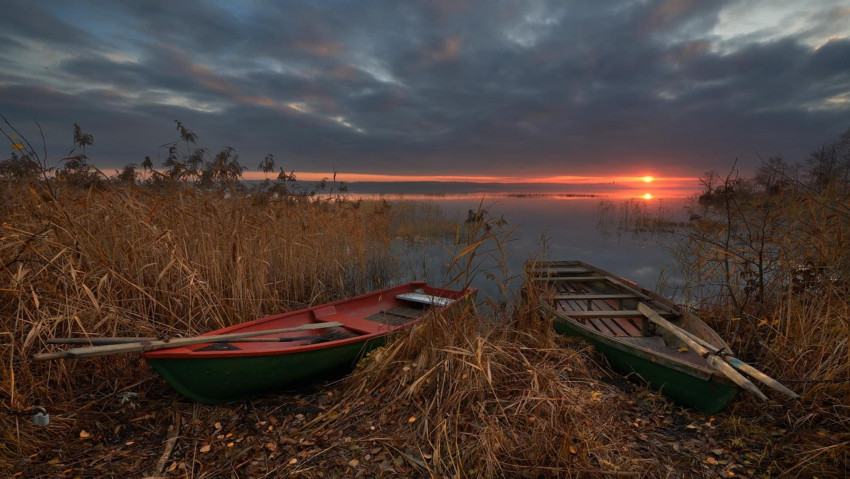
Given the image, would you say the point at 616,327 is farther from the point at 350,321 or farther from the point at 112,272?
the point at 112,272

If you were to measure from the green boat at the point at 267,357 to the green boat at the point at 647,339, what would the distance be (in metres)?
2.03

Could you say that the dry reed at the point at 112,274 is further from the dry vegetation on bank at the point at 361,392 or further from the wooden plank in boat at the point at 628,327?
the wooden plank in boat at the point at 628,327

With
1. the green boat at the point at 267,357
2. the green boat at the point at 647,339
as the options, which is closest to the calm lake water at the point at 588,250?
the green boat at the point at 647,339

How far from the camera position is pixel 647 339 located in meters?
5.42

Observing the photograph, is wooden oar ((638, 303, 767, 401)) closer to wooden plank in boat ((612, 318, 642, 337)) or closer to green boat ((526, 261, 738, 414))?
green boat ((526, 261, 738, 414))

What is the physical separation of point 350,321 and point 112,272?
288 centimetres

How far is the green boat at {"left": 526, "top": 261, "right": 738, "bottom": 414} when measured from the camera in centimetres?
389

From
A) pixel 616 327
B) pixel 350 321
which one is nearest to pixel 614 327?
pixel 616 327

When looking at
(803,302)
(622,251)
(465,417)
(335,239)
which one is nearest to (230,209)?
(335,239)

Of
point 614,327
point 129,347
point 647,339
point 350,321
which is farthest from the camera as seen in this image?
point 614,327

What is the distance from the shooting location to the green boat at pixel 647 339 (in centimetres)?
389

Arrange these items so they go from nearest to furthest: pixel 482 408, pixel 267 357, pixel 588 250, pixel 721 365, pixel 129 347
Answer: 1. pixel 129 347
2. pixel 482 408
3. pixel 721 365
4. pixel 267 357
5. pixel 588 250

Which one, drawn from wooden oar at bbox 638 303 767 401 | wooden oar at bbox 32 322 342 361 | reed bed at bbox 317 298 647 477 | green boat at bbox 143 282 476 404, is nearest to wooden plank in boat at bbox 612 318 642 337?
wooden oar at bbox 638 303 767 401

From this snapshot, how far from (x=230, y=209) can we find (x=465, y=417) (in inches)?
203
